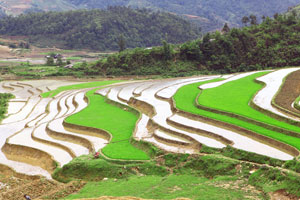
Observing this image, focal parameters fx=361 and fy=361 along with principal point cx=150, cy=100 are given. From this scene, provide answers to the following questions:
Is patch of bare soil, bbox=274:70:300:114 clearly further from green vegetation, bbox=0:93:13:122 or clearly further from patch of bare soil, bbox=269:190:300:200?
green vegetation, bbox=0:93:13:122

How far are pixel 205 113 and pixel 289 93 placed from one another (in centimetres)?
717

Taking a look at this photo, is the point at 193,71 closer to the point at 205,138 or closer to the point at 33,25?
the point at 205,138

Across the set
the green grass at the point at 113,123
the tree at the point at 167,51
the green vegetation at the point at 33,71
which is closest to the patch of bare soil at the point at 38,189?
the green grass at the point at 113,123

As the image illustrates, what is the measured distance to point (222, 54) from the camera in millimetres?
53750

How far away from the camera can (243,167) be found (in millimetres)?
14898

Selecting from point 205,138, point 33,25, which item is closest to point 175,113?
point 205,138

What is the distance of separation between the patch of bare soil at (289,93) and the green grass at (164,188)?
968 cm

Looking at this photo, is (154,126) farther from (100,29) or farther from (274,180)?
(100,29)

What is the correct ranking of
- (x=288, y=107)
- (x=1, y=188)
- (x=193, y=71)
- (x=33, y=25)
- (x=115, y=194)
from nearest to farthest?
(x=115, y=194) < (x=1, y=188) < (x=288, y=107) < (x=193, y=71) < (x=33, y=25)

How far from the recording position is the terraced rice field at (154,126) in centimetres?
1833

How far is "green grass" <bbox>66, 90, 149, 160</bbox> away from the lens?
1842 centimetres

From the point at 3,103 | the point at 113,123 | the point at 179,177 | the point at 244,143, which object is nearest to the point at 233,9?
the point at 3,103

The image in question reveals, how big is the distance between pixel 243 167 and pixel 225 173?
78 cm

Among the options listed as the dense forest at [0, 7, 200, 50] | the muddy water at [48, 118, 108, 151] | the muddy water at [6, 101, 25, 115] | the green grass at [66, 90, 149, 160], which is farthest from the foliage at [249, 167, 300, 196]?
the dense forest at [0, 7, 200, 50]
